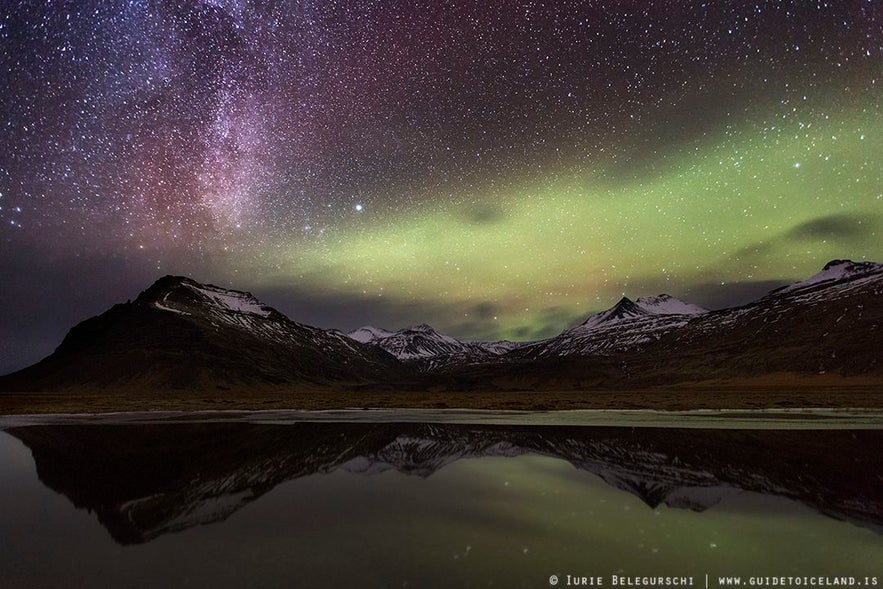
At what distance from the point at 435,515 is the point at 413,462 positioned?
25.1 ft

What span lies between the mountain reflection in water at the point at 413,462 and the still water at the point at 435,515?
0.11 metres

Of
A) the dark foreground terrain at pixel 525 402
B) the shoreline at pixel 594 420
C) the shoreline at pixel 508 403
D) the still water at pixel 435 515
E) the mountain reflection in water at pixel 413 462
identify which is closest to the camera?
the still water at pixel 435 515

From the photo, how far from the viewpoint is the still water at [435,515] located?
754cm

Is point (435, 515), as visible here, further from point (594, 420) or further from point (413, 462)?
point (594, 420)

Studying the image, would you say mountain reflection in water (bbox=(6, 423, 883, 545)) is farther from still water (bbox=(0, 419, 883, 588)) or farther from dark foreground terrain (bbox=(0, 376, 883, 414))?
dark foreground terrain (bbox=(0, 376, 883, 414))

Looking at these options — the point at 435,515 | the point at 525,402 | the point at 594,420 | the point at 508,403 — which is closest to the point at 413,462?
the point at 435,515

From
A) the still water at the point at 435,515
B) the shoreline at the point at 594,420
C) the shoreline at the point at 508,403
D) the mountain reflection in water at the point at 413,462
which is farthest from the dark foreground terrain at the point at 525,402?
the still water at the point at 435,515

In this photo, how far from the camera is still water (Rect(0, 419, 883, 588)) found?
7.54 metres

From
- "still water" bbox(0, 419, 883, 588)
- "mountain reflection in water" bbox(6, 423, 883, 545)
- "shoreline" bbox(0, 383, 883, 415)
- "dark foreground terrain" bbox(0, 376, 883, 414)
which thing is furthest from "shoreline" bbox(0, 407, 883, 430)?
"still water" bbox(0, 419, 883, 588)

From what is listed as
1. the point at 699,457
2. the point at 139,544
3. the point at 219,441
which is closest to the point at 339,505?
the point at 139,544

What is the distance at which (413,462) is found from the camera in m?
18.1

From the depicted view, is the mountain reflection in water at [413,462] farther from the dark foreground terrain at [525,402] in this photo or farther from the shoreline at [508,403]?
the dark foreground terrain at [525,402]

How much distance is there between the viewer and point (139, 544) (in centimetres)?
877

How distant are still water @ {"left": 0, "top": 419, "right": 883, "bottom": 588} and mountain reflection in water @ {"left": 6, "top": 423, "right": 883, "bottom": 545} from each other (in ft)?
0.37
